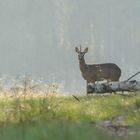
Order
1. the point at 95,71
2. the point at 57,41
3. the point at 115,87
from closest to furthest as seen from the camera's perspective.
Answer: the point at 115,87
the point at 95,71
the point at 57,41

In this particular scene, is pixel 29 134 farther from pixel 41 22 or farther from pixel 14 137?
pixel 41 22

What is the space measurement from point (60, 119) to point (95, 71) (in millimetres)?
15876

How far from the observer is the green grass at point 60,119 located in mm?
8797

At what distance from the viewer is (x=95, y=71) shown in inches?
1053

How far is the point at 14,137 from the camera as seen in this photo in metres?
8.97

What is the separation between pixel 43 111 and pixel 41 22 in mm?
185368

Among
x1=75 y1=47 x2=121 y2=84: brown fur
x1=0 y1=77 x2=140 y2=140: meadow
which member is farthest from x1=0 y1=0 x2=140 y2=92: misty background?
x1=0 y1=77 x2=140 y2=140: meadow

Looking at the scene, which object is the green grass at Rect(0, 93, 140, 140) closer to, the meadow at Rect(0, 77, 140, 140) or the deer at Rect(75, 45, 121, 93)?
the meadow at Rect(0, 77, 140, 140)

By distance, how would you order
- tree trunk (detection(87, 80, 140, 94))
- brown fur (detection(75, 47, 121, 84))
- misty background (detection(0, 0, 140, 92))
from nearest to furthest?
tree trunk (detection(87, 80, 140, 94)) < brown fur (detection(75, 47, 121, 84)) < misty background (detection(0, 0, 140, 92))

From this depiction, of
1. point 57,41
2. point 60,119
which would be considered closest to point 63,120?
point 60,119

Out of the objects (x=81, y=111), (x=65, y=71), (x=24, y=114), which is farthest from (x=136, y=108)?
(x=65, y=71)

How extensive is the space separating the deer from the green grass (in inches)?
405

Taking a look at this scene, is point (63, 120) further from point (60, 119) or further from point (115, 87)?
point (115, 87)

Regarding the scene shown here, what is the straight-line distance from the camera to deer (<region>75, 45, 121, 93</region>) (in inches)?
1042
